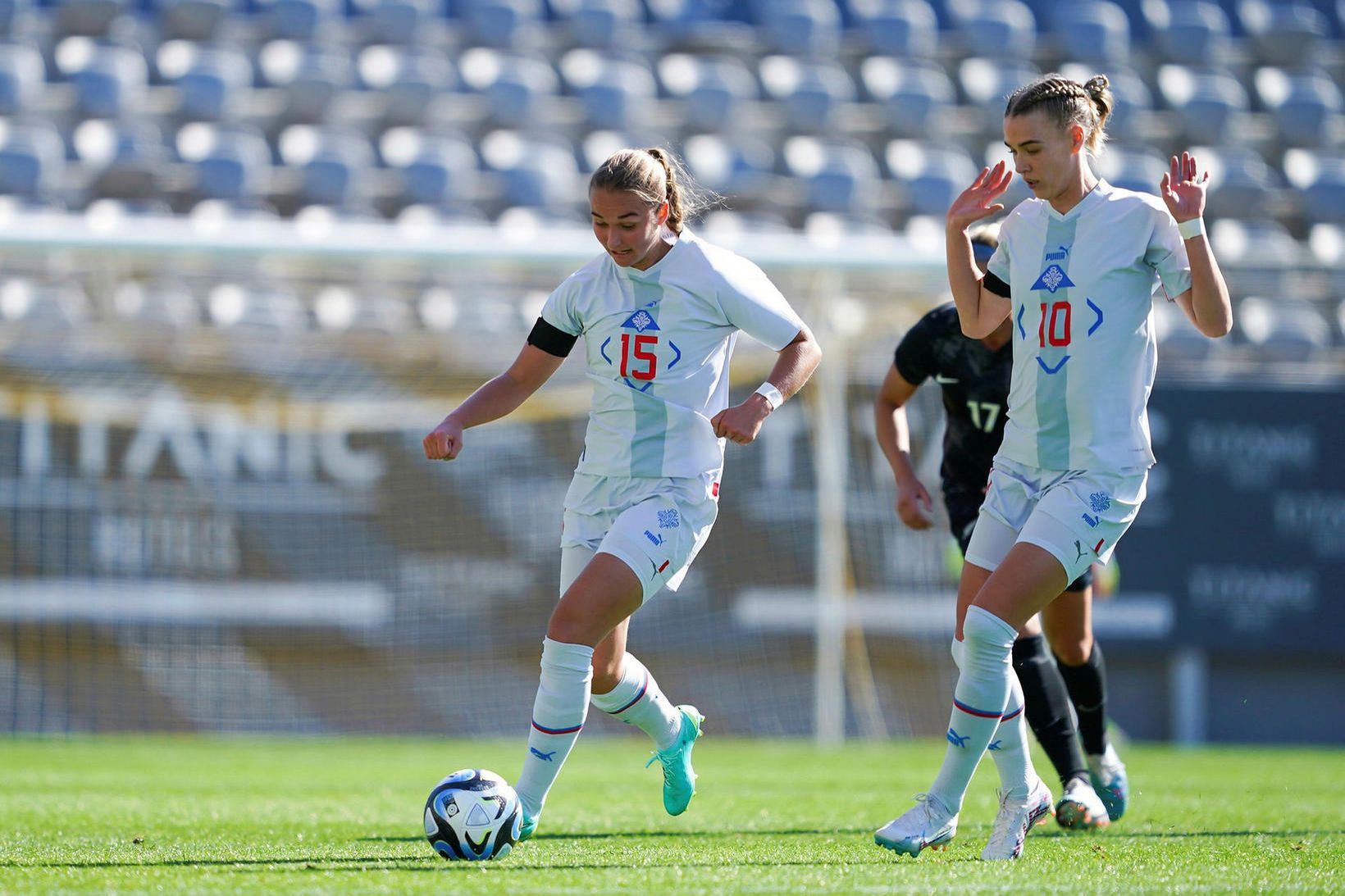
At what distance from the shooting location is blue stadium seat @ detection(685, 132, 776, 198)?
46.2 ft

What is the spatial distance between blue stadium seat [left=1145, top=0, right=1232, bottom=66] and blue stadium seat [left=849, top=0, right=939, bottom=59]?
7.32 ft

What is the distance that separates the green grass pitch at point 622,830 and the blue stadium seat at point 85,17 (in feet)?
26.2

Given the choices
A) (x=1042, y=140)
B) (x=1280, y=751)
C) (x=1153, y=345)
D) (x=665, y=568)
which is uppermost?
(x=1042, y=140)

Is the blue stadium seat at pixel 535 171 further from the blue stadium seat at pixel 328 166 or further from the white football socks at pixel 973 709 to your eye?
the white football socks at pixel 973 709

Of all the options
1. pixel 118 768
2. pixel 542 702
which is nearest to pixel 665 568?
pixel 542 702

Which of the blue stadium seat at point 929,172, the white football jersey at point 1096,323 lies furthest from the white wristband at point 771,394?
the blue stadium seat at point 929,172

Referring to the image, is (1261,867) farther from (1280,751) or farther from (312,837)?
(1280,751)

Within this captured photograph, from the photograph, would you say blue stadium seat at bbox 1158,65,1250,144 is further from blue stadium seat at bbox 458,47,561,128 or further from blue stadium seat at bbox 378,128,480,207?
blue stadium seat at bbox 378,128,480,207

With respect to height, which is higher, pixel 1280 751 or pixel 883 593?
pixel 883 593

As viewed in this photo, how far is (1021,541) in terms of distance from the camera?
A: 3988mm

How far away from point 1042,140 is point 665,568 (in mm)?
1472

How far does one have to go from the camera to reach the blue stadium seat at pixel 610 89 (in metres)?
14.6

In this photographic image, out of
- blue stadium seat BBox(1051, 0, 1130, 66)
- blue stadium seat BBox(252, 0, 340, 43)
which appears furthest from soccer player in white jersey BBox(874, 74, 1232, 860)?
blue stadium seat BBox(1051, 0, 1130, 66)

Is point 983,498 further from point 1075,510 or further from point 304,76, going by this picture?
point 304,76
